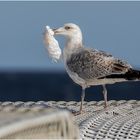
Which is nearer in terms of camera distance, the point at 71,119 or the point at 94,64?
the point at 71,119

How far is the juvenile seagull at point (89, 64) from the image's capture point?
33.4ft

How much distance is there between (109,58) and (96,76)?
0.32m

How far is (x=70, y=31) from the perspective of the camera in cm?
1107

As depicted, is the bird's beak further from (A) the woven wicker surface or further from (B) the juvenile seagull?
(A) the woven wicker surface

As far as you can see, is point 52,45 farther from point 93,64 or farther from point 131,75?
point 131,75

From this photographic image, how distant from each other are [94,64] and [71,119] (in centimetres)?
697

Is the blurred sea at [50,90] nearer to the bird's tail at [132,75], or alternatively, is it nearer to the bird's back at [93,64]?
the bird's back at [93,64]

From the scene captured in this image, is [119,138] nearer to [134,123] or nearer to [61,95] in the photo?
[134,123]

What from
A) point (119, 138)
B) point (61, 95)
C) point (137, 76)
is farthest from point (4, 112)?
point (61, 95)

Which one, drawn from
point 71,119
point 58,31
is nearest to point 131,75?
point 58,31

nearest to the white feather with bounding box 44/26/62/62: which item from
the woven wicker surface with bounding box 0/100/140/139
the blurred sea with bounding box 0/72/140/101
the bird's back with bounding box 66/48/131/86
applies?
the bird's back with bounding box 66/48/131/86

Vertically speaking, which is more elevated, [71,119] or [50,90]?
[71,119]

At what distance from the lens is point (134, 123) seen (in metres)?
10.6

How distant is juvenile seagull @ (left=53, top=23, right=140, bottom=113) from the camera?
33.4ft
